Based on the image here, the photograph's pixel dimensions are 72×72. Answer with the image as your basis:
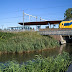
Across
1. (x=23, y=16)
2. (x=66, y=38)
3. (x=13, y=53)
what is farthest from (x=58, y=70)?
(x=66, y=38)

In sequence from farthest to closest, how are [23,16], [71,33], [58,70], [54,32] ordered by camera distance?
[23,16], [54,32], [71,33], [58,70]

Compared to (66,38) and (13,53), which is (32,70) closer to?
(13,53)

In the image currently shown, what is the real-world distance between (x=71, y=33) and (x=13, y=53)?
1289 centimetres

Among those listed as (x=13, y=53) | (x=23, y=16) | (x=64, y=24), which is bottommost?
(x=13, y=53)

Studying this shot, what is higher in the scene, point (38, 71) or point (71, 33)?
point (71, 33)

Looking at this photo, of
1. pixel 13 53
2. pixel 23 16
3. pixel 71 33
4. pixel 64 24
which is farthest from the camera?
pixel 23 16

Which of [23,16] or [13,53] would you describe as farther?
[23,16]

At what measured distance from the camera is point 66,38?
3697 centimetres

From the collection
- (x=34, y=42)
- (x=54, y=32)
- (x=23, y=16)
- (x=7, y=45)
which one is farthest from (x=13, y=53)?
(x=23, y=16)

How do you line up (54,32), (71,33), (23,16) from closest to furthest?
(71,33) → (54,32) → (23,16)

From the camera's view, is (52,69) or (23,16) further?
(23,16)

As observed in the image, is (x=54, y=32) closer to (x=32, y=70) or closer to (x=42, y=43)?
(x=42, y=43)

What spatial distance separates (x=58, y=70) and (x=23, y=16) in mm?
28560

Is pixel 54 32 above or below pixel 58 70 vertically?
above
